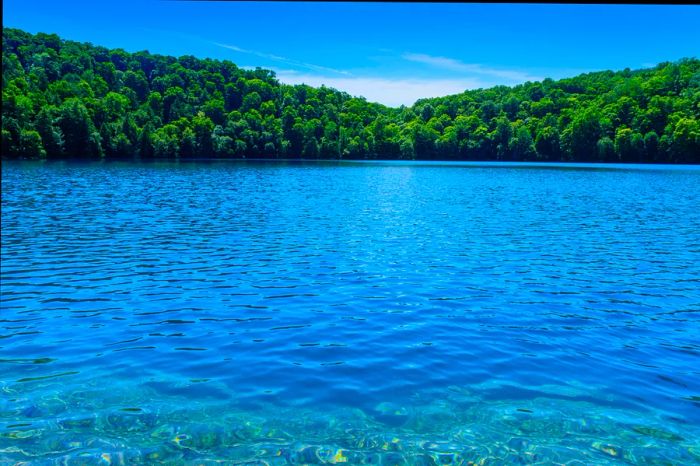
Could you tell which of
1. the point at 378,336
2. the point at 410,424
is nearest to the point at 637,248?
the point at 378,336

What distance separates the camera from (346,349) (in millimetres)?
12648

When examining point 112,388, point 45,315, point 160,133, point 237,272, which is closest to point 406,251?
point 237,272

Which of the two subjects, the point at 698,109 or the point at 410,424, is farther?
the point at 698,109

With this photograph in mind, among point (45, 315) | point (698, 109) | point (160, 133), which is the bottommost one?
point (45, 315)

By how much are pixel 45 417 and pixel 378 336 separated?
7454mm

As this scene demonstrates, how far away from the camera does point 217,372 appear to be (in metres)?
11.1

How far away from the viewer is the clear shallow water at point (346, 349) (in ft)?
27.8

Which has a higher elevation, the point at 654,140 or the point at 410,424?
the point at 654,140

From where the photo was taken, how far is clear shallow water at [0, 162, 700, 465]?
846 cm

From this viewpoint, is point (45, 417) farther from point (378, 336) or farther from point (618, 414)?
point (618, 414)

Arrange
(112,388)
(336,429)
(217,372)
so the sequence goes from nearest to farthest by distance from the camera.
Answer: (336,429) < (112,388) < (217,372)

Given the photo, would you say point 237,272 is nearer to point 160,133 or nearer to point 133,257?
point 133,257

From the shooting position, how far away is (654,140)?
179000 millimetres

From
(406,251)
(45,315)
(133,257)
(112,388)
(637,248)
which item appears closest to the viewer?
(112,388)
